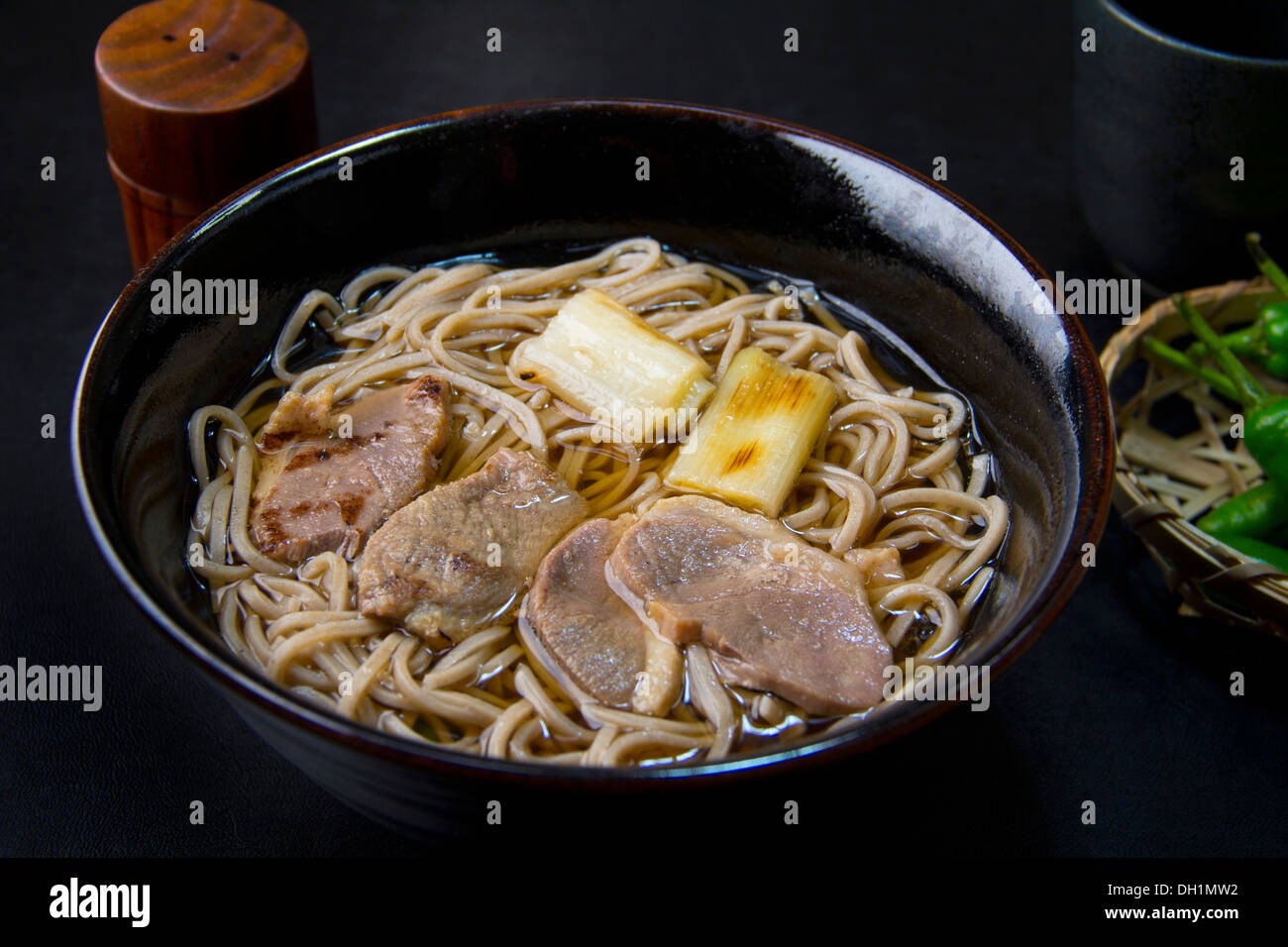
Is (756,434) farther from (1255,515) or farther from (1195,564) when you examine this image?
(1255,515)

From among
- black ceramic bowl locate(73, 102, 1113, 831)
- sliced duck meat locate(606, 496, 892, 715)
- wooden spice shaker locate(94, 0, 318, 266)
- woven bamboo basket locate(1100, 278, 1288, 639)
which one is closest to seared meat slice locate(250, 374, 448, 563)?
black ceramic bowl locate(73, 102, 1113, 831)

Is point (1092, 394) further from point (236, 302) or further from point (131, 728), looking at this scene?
point (131, 728)

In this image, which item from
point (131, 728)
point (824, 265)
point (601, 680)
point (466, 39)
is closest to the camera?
point (601, 680)

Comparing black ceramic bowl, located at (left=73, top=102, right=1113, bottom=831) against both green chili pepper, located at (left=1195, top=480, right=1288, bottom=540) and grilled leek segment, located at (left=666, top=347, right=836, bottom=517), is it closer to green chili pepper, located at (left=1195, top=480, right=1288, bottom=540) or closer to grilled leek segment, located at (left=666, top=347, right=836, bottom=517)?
grilled leek segment, located at (left=666, top=347, right=836, bottom=517)

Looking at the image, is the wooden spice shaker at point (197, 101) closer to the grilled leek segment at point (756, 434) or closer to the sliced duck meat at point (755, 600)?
the grilled leek segment at point (756, 434)

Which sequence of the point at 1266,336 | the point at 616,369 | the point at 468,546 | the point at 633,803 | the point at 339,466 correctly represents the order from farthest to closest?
the point at 1266,336
the point at 616,369
the point at 339,466
the point at 468,546
the point at 633,803

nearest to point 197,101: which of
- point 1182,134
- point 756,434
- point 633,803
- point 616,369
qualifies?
point 616,369
